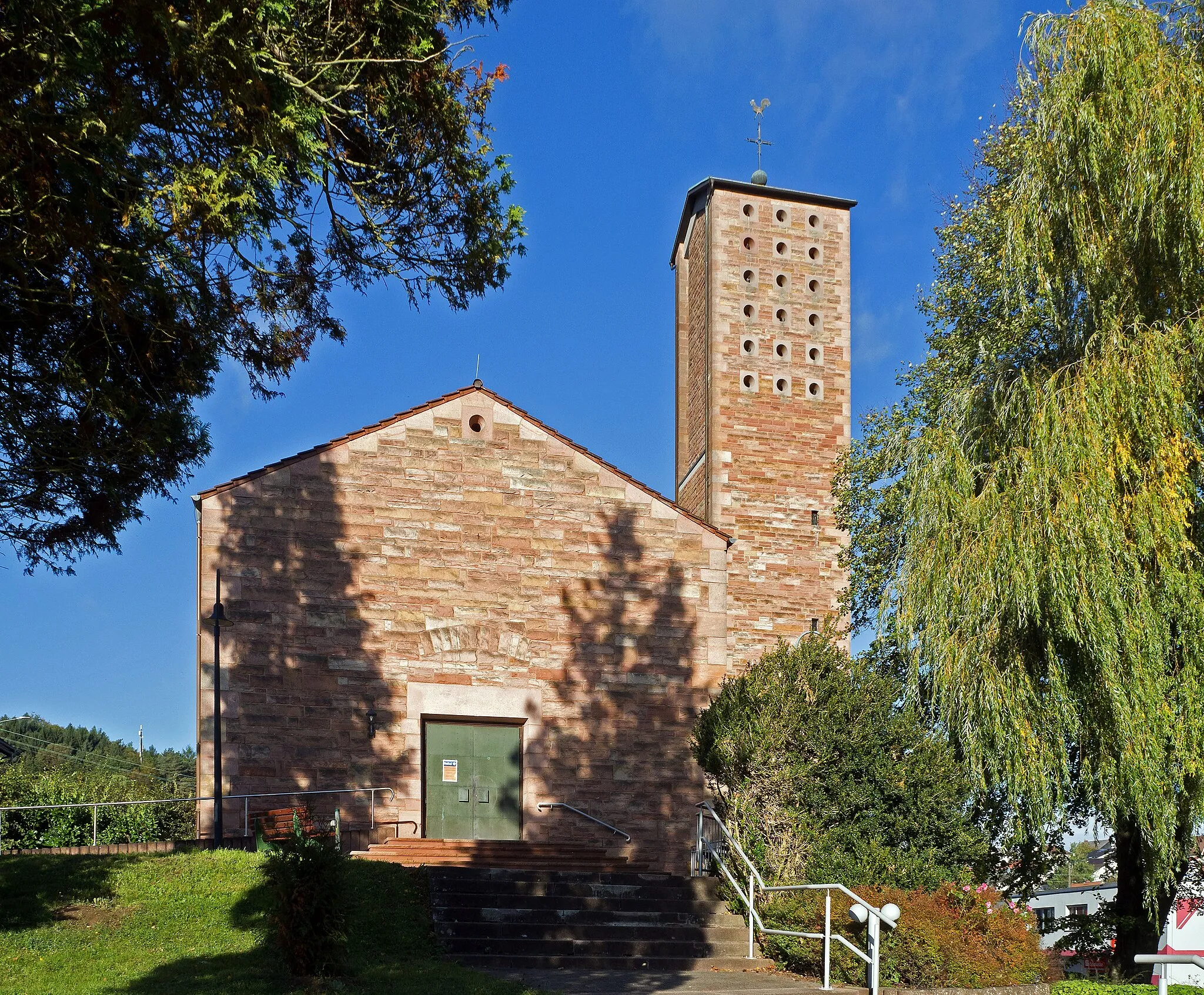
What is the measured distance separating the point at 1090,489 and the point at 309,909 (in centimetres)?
886

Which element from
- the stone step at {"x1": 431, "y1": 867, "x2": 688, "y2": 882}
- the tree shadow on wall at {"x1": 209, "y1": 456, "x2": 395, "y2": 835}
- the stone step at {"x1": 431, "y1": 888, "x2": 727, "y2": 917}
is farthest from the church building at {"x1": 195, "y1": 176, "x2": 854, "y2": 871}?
the stone step at {"x1": 431, "y1": 888, "x2": 727, "y2": 917}

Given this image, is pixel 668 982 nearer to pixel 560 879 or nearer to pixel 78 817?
pixel 560 879

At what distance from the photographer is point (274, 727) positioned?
17.6 metres

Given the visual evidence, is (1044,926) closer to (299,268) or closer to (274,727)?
(274,727)

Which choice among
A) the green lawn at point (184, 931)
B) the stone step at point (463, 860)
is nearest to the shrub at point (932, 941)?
the green lawn at point (184, 931)

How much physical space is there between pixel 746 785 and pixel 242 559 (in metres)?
8.13

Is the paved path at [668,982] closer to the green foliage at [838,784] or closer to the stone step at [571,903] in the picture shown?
the stone step at [571,903]

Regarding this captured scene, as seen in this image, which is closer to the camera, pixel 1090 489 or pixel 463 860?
pixel 1090 489

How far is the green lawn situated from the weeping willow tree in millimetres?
6452

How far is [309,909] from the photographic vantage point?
34.6 feet

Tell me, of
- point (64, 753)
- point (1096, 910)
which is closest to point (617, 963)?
point (1096, 910)

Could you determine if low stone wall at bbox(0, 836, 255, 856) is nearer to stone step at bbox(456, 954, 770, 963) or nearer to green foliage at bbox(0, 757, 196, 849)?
green foliage at bbox(0, 757, 196, 849)

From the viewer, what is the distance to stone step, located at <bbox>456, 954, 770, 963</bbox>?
1271 cm

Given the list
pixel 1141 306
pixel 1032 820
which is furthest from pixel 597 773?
pixel 1141 306
